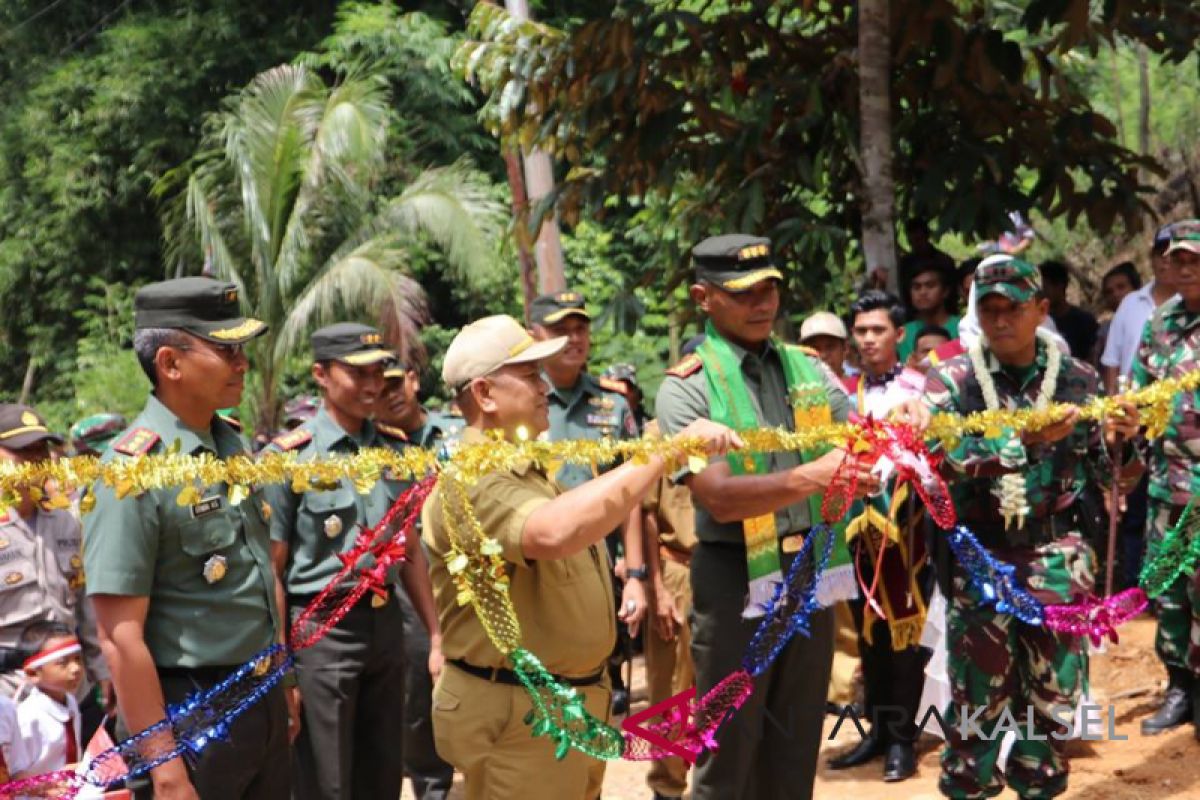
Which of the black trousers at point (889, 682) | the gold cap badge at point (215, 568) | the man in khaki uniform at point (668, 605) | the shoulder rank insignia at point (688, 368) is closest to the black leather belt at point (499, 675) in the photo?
the gold cap badge at point (215, 568)

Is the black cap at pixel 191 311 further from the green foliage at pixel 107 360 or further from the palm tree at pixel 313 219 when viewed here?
the green foliage at pixel 107 360

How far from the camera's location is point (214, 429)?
414cm

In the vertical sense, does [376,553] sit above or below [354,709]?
above

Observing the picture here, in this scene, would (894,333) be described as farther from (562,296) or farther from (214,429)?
(214,429)

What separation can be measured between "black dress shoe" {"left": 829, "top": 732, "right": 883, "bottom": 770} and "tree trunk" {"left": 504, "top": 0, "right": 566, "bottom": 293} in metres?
5.18

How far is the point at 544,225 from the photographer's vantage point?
1097 centimetres

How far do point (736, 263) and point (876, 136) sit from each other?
12.1 ft

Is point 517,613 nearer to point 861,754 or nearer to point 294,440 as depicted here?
point 294,440

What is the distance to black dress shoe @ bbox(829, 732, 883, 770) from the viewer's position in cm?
699

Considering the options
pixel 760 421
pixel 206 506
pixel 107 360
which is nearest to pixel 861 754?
pixel 760 421

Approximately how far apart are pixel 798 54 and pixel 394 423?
141 inches

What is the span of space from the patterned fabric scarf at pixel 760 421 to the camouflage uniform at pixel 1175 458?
196 cm

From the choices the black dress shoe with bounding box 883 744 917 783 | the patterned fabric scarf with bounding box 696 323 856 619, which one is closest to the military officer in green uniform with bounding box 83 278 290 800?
the patterned fabric scarf with bounding box 696 323 856 619

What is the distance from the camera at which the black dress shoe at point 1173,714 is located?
6.60 m
